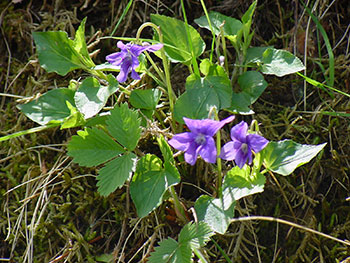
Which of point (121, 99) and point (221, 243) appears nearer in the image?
point (221, 243)

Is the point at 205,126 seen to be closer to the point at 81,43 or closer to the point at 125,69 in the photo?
the point at 125,69

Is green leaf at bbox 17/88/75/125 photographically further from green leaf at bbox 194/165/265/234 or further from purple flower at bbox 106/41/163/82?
green leaf at bbox 194/165/265/234

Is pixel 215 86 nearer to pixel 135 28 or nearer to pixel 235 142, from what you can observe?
pixel 235 142

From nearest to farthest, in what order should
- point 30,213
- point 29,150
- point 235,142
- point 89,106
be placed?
point 235,142, point 89,106, point 30,213, point 29,150

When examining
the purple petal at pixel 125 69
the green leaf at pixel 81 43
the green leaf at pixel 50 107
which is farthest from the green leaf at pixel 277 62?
the green leaf at pixel 50 107

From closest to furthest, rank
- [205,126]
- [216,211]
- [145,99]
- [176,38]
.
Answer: [205,126] → [216,211] → [145,99] → [176,38]

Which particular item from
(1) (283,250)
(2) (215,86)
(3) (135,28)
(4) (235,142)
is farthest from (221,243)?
(3) (135,28)

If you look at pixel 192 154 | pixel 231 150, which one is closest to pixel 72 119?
pixel 192 154

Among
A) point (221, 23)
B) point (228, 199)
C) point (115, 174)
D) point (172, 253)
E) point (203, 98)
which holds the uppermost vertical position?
point (221, 23)
